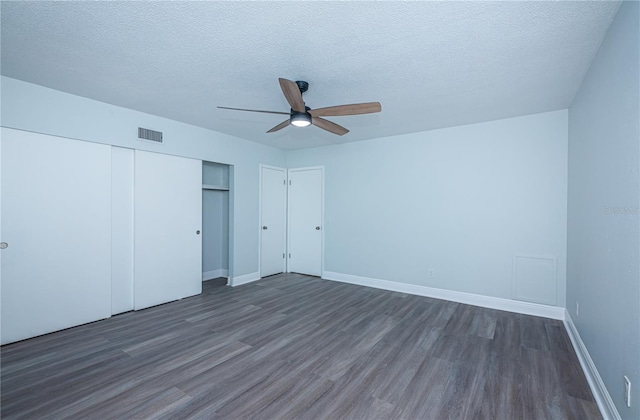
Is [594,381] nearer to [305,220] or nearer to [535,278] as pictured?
[535,278]

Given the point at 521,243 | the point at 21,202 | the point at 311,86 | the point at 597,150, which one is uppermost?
the point at 311,86

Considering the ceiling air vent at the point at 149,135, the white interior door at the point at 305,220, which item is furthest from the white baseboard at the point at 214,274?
the ceiling air vent at the point at 149,135

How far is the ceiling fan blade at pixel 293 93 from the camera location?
6.85ft

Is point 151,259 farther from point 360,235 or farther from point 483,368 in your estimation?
point 483,368

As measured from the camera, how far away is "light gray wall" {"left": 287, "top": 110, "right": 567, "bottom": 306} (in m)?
3.46

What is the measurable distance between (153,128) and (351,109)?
9.44ft

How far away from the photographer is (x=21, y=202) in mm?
2746

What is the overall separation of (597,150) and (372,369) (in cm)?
255

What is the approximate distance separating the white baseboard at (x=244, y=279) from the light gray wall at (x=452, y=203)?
1.36 m

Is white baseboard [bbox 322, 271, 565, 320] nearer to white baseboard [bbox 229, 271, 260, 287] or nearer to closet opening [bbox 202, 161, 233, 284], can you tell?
white baseboard [bbox 229, 271, 260, 287]

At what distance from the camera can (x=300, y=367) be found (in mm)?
2357

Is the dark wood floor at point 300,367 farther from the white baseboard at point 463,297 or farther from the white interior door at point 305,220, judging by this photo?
the white interior door at point 305,220

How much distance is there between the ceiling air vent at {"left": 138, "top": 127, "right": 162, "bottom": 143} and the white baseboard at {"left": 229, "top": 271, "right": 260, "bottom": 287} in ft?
8.27

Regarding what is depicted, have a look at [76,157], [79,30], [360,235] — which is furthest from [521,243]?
[76,157]
